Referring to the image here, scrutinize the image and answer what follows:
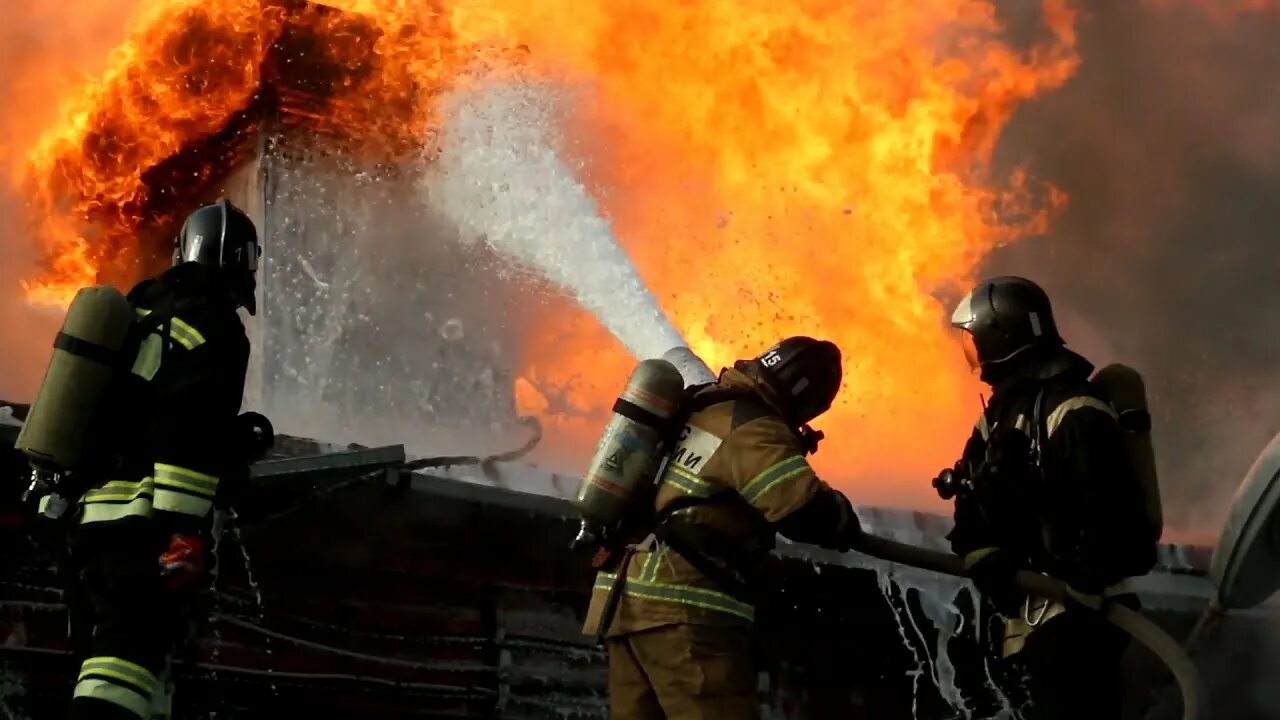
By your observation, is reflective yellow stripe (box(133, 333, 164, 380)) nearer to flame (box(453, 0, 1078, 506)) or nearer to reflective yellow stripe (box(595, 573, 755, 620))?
reflective yellow stripe (box(595, 573, 755, 620))

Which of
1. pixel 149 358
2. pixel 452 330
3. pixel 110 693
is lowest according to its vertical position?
pixel 110 693

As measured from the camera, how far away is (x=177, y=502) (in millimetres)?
4594

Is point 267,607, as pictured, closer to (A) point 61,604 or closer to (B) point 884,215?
(A) point 61,604

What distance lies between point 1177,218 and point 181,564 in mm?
13950

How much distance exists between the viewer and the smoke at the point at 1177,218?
15.6 metres

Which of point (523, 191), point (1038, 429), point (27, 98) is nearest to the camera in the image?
point (1038, 429)

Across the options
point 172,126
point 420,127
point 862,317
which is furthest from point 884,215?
point 172,126

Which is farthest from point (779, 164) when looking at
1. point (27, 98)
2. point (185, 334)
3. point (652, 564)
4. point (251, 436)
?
point (185, 334)

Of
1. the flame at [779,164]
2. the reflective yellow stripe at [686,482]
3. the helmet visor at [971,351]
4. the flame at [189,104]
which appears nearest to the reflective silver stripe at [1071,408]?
the helmet visor at [971,351]

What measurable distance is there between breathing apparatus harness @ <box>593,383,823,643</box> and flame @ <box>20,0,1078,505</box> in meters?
6.38

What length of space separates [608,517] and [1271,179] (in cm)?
1333

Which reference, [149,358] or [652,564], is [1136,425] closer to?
[652,564]

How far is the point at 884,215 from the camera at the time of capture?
39.0 feet

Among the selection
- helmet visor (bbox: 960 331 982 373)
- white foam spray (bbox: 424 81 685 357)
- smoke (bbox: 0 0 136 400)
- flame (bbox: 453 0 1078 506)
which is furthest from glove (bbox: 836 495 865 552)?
smoke (bbox: 0 0 136 400)
